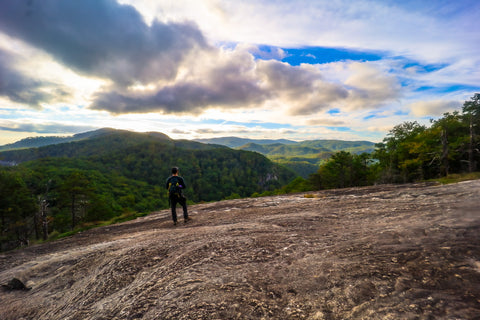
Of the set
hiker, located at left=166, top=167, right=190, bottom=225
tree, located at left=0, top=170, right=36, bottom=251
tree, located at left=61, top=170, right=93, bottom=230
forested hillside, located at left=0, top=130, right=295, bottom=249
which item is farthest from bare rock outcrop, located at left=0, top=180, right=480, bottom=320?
tree, located at left=0, top=170, right=36, bottom=251

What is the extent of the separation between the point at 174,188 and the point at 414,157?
51.7 m

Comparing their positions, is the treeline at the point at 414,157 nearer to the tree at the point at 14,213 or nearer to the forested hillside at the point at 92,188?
the forested hillside at the point at 92,188

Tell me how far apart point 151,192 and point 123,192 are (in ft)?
74.8

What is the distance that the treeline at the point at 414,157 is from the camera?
30.1 m

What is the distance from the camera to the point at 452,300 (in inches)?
120

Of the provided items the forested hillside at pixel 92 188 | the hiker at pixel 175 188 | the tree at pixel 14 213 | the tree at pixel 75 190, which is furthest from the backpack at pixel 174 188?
the tree at pixel 14 213

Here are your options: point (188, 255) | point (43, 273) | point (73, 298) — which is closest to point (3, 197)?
point (43, 273)

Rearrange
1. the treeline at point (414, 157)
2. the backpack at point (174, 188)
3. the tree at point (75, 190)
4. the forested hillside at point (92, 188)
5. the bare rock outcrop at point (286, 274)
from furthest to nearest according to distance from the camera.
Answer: the forested hillside at point (92, 188) → the tree at point (75, 190) → the treeline at point (414, 157) → the backpack at point (174, 188) → the bare rock outcrop at point (286, 274)

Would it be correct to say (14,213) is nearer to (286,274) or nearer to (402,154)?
(286,274)

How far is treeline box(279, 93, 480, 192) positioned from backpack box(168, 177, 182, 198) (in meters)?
36.0

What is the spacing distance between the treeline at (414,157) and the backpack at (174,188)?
36.0 metres

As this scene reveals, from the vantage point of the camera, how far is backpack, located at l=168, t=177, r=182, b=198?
10.6m

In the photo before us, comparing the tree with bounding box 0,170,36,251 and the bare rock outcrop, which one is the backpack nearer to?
the bare rock outcrop

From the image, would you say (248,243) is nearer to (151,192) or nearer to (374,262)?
(374,262)
